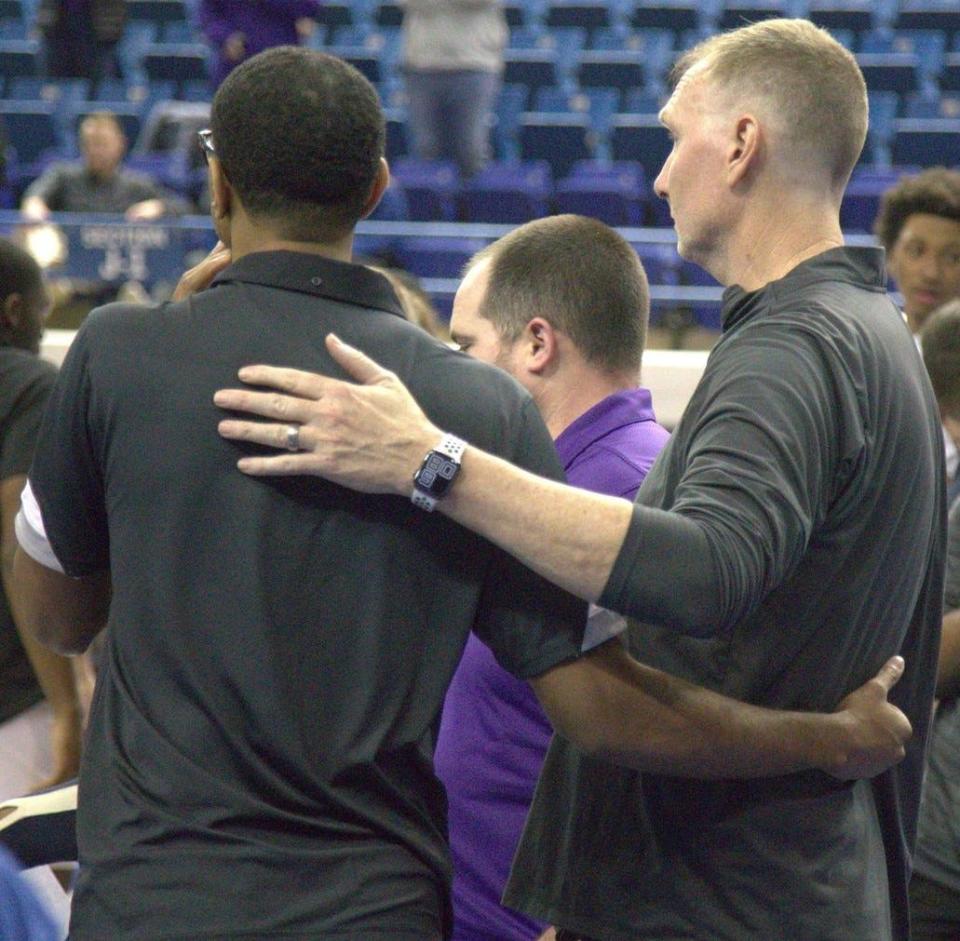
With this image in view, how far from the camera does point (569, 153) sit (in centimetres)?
1058

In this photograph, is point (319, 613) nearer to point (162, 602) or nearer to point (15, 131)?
point (162, 602)

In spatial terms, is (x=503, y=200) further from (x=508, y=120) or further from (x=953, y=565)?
(x=953, y=565)

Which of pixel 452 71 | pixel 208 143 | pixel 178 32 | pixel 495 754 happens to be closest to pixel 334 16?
pixel 178 32

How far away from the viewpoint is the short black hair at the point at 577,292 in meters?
2.38

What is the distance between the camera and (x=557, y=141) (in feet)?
34.7

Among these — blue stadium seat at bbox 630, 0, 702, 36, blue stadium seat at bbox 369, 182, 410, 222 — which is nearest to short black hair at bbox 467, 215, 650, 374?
blue stadium seat at bbox 369, 182, 410, 222

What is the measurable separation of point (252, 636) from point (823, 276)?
79 centimetres

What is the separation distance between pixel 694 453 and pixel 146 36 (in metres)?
12.1

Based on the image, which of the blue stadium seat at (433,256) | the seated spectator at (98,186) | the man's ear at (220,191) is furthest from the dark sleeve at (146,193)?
the man's ear at (220,191)

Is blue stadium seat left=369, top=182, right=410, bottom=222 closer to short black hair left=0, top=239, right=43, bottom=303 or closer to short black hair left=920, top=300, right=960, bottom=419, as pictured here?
short black hair left=0, top=239, right=43, bottom=303

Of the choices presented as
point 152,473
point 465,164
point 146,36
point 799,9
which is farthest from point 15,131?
point 152,473

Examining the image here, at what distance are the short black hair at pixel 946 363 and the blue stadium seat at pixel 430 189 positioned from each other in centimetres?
637

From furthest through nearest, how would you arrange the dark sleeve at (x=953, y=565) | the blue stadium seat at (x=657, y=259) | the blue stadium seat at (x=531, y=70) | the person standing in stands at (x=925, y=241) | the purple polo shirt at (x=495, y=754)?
the blue stadium seat at (x=531, y=70) → the blue stadium seat at (x=657, y=259) → the person standing in stands at (x=925, y=241) → the dark sleeve at (x=953, y=565) → the purple polo shirt at (x=495, y=754)

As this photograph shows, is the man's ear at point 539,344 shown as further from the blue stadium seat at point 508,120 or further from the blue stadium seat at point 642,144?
the blue stadium seat at point 508,120
